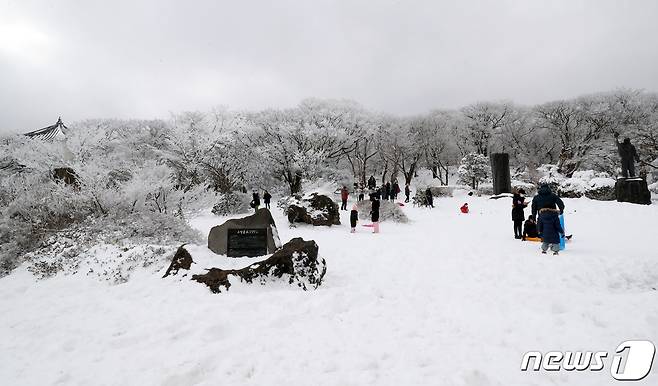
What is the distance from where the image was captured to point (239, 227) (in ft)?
25.3

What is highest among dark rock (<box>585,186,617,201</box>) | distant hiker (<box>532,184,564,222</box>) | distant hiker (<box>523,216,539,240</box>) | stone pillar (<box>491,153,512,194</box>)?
stone pillar (<box>491,153,512,194</box>)

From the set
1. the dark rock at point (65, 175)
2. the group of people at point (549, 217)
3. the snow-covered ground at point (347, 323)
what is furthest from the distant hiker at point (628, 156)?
the dark rock at point (65, 175)

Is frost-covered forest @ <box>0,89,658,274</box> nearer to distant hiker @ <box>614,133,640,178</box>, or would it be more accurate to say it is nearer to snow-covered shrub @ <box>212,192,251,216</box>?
snow-covered shrub @ <box>212,192,251,216</box>

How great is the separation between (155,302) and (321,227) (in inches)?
352

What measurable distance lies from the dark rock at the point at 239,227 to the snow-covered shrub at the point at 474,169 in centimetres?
2823

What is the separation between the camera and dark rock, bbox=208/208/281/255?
7.62m

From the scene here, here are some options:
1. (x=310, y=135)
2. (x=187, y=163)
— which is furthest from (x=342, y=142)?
(x=187, y=163)

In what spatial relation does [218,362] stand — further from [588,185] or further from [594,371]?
[588,185]

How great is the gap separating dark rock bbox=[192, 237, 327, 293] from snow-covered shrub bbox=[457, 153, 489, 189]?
29.2 m

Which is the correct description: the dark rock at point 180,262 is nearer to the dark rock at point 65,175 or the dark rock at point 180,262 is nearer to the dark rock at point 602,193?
the dark rock at point 65,175

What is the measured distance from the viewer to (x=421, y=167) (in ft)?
180

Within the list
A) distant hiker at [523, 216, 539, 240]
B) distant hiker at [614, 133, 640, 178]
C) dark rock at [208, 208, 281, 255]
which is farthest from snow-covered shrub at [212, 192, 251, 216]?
distant hiker at [614, 133, 640, 178]

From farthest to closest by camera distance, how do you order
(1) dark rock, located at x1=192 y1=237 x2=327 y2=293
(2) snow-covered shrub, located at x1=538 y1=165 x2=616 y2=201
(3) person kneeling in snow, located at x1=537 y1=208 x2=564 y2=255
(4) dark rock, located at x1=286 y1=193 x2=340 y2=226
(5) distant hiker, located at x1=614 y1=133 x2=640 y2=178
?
(2) snow-covered shrub, located at x1=538 y1=165 x2=616 y2=201 < (5) distant hiker, located at x1=614 y1=133 x2=640 y2=178 < (4) dark rock, located at x1=286 y1=193 x2=340 y2=226 < (3) person kneeling in snow, located at x1=537 y1=208 x2=564 y2=255 < (1) dark rock, located at x1=192 y1=237 x2=327 y2=293

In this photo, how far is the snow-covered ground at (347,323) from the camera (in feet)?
11.1
